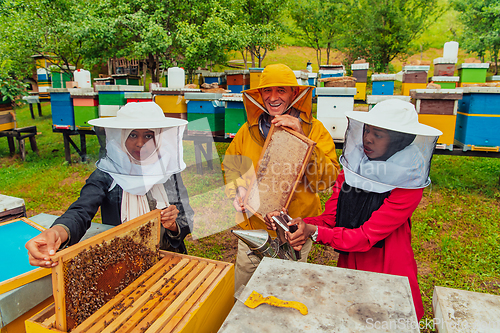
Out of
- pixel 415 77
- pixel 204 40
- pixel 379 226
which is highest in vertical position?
pixel 204 40

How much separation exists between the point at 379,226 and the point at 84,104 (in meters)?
7.01

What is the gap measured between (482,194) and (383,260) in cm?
491

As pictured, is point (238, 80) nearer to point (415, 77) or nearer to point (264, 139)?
point (415, 77)

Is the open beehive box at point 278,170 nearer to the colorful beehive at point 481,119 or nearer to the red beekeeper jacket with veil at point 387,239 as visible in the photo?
the red beekeeper jacket with veil at point 387,239

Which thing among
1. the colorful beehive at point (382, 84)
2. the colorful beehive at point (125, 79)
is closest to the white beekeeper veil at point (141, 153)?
the colorful beehive at point (382, 84)

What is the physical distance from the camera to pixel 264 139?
224 cm

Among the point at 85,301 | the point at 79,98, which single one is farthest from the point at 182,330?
the point at 79,98

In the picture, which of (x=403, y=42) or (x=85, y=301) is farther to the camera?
(x=403, y=42)

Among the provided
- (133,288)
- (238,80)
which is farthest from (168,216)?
(238,80)

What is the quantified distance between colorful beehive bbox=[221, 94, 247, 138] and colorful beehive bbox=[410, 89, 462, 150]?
2668mm

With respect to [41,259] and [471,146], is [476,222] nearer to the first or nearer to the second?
[471,146]

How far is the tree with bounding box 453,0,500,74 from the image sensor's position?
1678 centimetres

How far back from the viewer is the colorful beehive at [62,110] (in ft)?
22.9

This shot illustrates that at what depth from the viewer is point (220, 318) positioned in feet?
4.02
